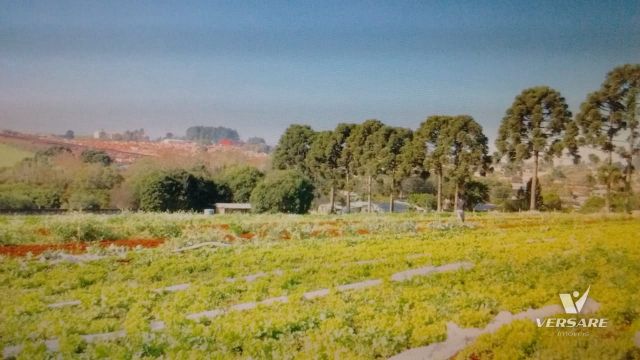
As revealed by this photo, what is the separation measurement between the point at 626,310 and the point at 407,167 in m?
25.0

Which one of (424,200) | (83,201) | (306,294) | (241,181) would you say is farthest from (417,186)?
(306,294)

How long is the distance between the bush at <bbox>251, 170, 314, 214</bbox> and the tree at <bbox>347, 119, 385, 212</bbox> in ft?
13.3

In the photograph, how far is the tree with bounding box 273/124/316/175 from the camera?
147 feet

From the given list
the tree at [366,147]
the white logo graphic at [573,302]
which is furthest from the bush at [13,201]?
the tree at [366,147]

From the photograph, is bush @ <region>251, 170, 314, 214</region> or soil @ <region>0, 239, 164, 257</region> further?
bush @ <region>251, 170, 314, 214</region>

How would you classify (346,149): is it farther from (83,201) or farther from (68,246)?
(68,246)

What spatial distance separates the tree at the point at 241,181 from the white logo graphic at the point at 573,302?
34963 mm

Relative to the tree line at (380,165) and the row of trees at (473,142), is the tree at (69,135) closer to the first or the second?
the tree line at (380,165)

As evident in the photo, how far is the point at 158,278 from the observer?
10047 mm

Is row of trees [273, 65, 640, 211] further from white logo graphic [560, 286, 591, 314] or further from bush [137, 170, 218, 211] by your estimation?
bush [137, 170, 218, 211]

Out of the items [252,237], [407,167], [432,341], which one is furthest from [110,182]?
[432,341]

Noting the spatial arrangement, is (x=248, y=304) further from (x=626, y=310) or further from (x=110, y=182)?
(x=110, y=182)

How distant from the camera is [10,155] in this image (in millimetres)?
9539

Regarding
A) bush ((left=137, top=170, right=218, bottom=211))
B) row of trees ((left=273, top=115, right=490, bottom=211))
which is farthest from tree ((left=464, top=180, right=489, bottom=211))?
bush ((left=137, top=170, right=218, bottom=211))
